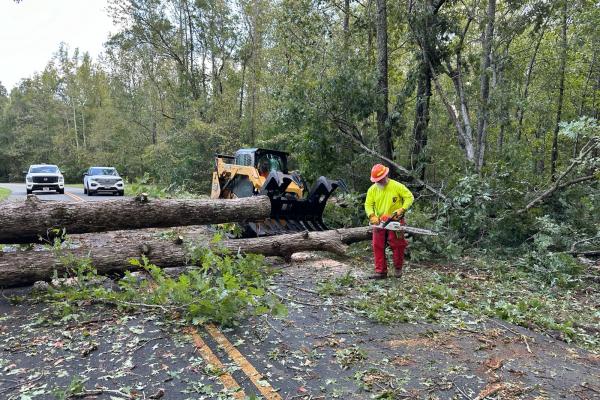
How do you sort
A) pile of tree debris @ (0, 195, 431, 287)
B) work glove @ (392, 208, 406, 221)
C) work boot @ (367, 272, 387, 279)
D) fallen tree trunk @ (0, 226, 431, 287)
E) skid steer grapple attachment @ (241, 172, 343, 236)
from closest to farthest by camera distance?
fallen tree trunk @ (0, 226, 431, 287) < pile of tree debris @ (0, 195, 431, 287) < work glove @ (392, 208, 406, 221) < work boot @ (367, 272, 387, 279) < skid steer grapple attachment @ (241, 172, 343, 236)

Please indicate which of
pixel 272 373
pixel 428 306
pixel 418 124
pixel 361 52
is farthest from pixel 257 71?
pixel 272 373

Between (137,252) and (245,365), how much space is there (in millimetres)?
3243

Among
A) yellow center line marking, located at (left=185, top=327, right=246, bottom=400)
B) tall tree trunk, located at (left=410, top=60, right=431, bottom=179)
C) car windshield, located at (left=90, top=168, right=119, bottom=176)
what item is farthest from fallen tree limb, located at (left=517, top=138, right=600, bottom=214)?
car windshield, located at (left=90, top=168, right=119, bottom=176)

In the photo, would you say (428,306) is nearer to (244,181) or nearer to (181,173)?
(244,181)

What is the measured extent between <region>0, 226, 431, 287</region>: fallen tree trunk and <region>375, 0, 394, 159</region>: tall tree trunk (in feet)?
12.0

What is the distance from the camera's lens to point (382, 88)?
1176cm

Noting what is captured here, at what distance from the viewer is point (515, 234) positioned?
8852 millimetres

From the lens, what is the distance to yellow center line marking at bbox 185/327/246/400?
3.29 meters

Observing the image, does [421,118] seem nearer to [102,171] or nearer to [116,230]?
[116,230]

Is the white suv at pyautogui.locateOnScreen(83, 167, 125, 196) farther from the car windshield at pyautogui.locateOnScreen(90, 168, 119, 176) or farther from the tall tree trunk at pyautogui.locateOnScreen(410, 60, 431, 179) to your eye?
the tall tree trunk at pyautogui.locateOnScreen(410, 60, 431, 179)

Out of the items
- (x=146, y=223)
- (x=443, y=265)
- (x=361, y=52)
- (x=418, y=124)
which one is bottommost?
(x=443, y=265)

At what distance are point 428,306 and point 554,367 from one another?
1694mm

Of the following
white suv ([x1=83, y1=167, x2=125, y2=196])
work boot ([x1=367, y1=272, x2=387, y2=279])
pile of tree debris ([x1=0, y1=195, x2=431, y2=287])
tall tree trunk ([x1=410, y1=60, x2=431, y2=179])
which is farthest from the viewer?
white suv ([x1=83, y1=167, x2=125, y2=196])

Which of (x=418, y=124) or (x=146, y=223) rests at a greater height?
(x=418, y=124)
